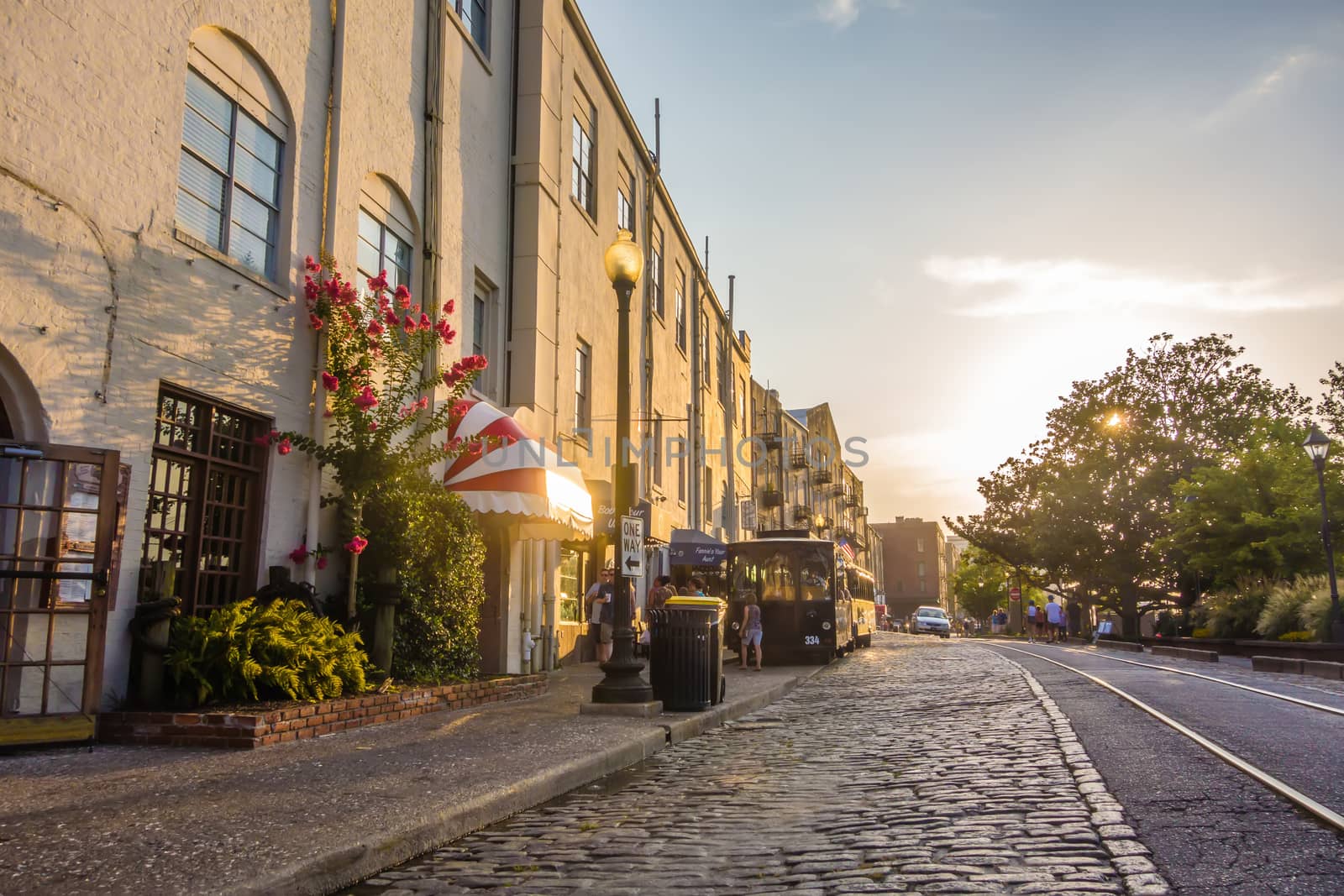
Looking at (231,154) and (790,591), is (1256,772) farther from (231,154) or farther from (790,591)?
(790,591)

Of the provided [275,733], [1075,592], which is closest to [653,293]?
[275,733]

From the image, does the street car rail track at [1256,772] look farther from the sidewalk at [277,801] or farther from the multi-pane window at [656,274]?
the multi-pane window at [656,274]

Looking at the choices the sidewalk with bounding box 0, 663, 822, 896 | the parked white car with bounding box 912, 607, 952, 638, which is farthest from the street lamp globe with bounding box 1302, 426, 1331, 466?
the parked white car with bounding box 912, 607, 952, 638

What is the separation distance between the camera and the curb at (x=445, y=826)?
13.4ft

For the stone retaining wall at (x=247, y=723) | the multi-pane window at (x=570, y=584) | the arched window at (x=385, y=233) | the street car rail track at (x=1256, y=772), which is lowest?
the street car rail track at (x=1256, y=772)

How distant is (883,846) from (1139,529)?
4117 cm

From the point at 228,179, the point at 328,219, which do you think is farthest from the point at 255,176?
the point at 328,219

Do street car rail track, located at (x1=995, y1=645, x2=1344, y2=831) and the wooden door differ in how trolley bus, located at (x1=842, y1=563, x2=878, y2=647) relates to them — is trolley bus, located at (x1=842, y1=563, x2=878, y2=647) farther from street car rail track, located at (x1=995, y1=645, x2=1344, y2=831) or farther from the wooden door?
the wooden door

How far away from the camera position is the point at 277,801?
541cm

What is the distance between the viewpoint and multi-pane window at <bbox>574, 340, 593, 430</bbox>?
19422 mm

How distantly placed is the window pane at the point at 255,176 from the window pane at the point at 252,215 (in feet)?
0.34

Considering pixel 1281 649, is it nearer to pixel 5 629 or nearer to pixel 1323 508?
pixel 1323 508

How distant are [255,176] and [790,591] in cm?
1508

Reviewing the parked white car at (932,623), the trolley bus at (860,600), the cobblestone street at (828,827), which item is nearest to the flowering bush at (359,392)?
the cobblestone street at (828,827)
